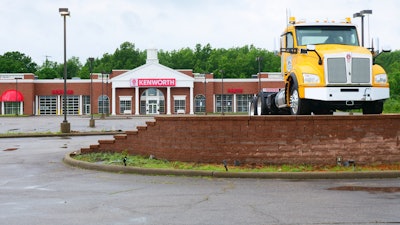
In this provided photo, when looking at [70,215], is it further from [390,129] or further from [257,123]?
[390,129]

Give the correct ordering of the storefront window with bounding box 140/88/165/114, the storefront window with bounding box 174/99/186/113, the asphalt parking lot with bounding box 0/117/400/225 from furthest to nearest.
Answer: the storefront window with bounding box 174/99/186/113 < the storefront window with bounding box 140/88/165/114 < the asphalt parking lot with bounding box 0/117/400/225

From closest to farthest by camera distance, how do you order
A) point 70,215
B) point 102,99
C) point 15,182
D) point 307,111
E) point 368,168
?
point 70,215 < point 15,182 < point 368,168 < point 307,111 < point 102,99

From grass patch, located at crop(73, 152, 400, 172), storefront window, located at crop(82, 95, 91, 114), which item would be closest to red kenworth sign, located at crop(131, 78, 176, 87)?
storefront window, located at crop(82, 95, 91, 114)

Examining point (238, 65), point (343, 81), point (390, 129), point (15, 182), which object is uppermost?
point (238, 65)

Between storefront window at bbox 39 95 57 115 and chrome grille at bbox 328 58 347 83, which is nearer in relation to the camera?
chrome grille at bbox 328 58 347 83

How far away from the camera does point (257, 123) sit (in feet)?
50.5

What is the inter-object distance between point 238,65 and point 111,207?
133425mm

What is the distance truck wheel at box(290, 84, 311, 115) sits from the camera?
52.0 ft

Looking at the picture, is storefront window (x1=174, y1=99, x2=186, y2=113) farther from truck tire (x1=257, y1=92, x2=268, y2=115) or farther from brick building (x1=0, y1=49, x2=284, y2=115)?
truck tire (x1=257, y1=92, x2=268, y2=115)

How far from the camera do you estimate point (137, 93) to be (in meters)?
91.3

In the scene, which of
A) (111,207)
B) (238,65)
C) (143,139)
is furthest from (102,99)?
(111,207)

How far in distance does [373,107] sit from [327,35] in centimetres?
257

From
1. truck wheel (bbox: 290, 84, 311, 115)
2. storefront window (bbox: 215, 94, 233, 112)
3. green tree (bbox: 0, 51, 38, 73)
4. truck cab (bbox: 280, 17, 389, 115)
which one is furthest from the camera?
green tree (bbox: 0, 51, 38, 73)

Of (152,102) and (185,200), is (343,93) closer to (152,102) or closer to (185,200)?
(185,200)
